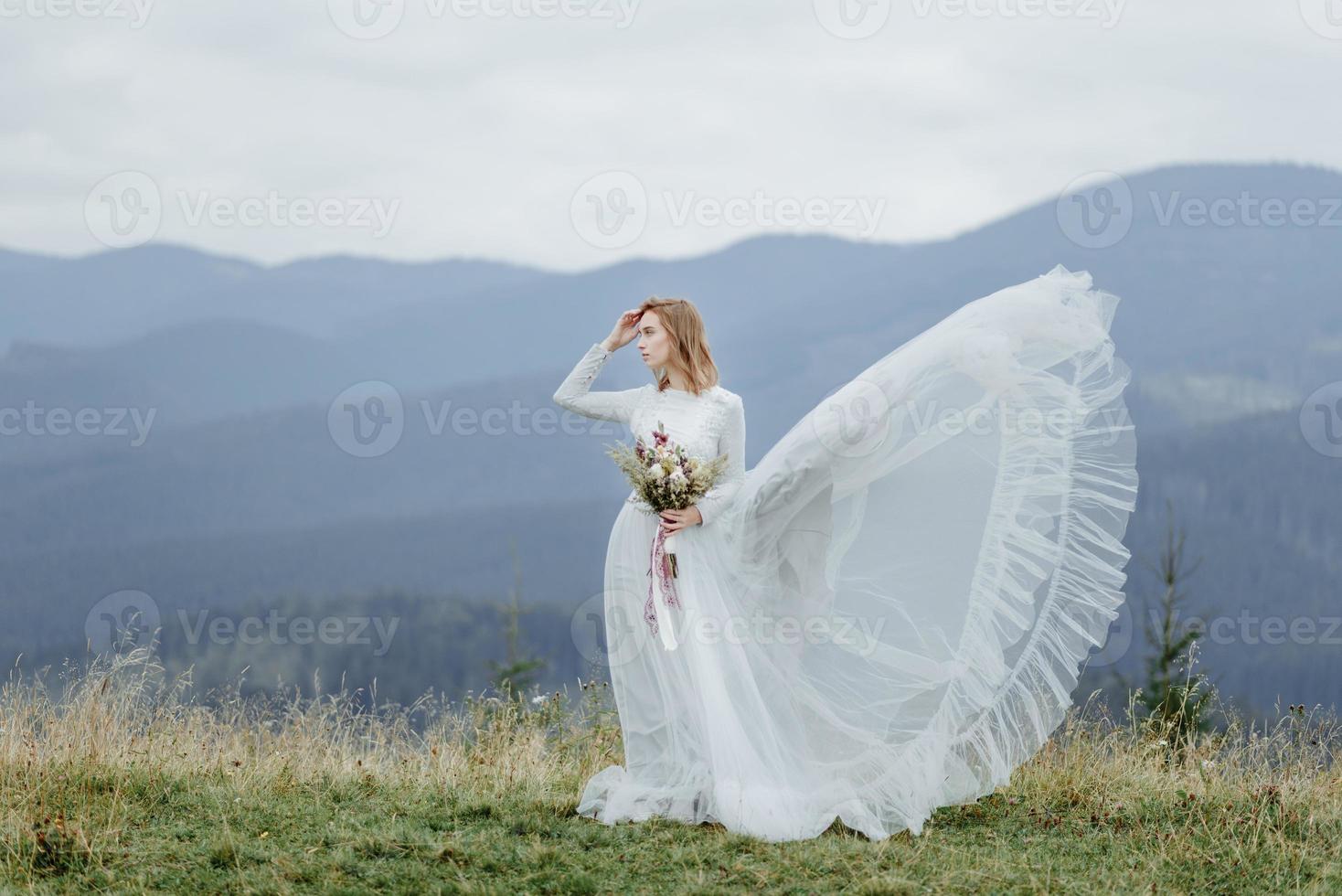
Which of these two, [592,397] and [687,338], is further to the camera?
[592,397]

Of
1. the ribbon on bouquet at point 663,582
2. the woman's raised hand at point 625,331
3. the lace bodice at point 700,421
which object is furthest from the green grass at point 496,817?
the woman's raised hand at point 625,331

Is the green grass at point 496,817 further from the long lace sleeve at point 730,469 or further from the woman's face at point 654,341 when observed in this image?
the woman's face at point 654,341

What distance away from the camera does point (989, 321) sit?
20.1 ft

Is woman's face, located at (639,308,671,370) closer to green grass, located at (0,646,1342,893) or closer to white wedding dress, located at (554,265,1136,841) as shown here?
white wedding dress, located at (554,265,1136,841)

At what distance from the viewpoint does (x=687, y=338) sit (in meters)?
6.57

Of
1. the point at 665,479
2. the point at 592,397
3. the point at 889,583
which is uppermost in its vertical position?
the point at 592,397

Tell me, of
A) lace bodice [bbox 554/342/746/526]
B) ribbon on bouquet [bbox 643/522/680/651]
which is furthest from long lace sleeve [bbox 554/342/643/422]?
ribbon on bouquet [bbox 643/522/680/651]

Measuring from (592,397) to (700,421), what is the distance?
0.75 metres

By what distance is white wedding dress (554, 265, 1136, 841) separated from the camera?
6.06m

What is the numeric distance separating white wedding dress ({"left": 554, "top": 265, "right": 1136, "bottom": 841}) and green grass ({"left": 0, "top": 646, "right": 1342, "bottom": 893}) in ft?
1.11

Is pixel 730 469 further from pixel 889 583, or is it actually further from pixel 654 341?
pixel 889 583

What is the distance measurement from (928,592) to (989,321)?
142 cm

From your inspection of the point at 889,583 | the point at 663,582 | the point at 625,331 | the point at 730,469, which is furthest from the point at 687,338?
the point at 889,583

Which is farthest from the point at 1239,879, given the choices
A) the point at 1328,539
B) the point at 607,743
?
the point at 1328,539
